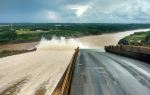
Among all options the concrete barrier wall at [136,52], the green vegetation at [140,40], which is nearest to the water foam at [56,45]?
the green vegetation at [140,40]

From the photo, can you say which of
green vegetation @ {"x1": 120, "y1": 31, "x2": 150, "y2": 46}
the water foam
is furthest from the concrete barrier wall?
the water foam

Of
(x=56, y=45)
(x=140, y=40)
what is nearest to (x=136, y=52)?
(x=140, y=40)

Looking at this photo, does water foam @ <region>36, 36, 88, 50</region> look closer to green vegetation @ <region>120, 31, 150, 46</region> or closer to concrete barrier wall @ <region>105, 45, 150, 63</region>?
green vegetation @ <region>120, 31, 150, 46</region>

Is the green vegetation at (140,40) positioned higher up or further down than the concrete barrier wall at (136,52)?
further down

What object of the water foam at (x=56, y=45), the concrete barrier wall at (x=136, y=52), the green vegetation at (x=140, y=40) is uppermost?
the concrete barrier wall at (x=136, y=52)

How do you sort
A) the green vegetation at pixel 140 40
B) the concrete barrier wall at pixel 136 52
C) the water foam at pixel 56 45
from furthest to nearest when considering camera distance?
the water foam at pixel 56 45 < the green vegetation at pixel 140 40 < the concrete barrier wall at pixel 136 52

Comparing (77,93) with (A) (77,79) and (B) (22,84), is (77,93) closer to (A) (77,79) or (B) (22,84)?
(A) (77,79)

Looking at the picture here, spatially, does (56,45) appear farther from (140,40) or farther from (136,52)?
(136,52)

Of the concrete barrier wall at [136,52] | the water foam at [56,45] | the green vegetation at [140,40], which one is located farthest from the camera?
the water foam at [56,45]

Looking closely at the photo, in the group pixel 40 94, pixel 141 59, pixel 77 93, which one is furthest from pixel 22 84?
pixel 141 59

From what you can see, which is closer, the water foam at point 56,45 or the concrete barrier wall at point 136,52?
the concrete barrier wall at point 136,52

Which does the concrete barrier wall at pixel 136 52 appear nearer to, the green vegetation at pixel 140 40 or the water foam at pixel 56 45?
the green vegetation at pixel 140 40
